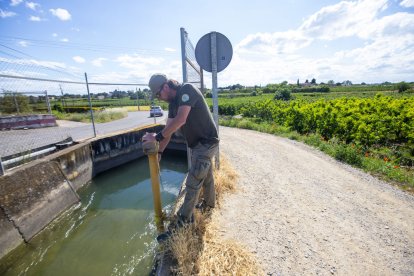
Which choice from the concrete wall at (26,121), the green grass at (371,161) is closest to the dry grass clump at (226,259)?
the green grass at (371,161)

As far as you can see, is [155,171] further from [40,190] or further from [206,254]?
[40,190]

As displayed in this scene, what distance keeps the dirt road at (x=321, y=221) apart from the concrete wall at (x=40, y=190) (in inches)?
141

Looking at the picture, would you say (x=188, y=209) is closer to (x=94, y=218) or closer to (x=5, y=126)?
(x=94, y=218)

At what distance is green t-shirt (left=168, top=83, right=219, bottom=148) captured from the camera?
260cm

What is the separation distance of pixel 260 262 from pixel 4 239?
13.5 ft

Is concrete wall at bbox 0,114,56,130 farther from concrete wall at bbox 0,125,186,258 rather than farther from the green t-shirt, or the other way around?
the green t-shirt

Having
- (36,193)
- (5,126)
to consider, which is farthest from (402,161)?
(5,126)

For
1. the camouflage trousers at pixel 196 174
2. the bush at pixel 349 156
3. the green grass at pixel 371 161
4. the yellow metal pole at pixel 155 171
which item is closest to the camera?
the yellow metal pole at pixel 155 171

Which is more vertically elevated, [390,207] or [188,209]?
[188,209]

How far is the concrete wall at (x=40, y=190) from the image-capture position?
3.89 metres

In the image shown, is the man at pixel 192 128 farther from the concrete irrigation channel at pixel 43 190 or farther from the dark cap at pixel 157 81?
the concrete irrigation channel at pixel 43 190

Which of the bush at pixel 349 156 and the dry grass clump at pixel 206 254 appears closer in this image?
the dry grass clump at pixel 206 254

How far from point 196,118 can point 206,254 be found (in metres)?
1.62

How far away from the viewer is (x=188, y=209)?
289 centimetres
